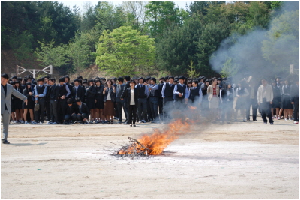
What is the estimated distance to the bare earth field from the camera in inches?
283

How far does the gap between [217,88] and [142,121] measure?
3.92 metres

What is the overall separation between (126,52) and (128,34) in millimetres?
2843

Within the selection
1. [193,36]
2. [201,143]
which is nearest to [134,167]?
[201,143]

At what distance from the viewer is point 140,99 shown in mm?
20594

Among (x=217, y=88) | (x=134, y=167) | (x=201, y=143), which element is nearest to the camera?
(x=134, y=167)

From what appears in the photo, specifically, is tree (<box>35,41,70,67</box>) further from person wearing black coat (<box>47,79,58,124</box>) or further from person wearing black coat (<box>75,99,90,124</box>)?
person wearing black coat (<box>75,99,90,124</box>)

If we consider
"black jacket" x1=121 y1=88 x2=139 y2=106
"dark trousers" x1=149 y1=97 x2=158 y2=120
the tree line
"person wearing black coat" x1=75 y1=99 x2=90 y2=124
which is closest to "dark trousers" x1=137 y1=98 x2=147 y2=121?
"dark trousers" x1=149 y1=97 x2=158 y2=120

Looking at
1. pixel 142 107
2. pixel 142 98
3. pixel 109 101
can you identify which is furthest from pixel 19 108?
pixel 142 98

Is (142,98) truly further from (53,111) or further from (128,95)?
(53,111)

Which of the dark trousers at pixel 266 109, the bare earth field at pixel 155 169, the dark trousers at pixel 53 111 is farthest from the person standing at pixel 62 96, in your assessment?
the dark trousers at pixel 266 109

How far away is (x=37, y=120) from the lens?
835 inches

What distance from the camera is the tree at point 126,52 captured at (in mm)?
64562

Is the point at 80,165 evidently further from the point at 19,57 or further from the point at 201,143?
the point at 19,57

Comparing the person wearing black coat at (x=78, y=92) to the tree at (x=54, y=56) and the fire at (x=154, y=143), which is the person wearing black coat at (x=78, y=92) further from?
the tree at (x=54, y=56)
